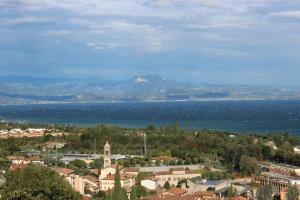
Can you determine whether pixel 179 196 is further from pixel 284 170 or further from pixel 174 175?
pixel 284 170

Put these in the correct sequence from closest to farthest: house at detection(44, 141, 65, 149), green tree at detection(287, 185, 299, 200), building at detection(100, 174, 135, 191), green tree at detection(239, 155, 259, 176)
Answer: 1. green tree at detection(287, 185, 299, 200)
2. building at detection(100, 174, 135, 191)
3. green tree at detection(239, 155, 259, 176)
4. house at detection(44, 141, 65, 149)

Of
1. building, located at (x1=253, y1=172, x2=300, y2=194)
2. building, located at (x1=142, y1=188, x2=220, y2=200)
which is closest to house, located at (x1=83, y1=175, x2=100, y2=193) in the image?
building, located at (x1=142, y1=188, x2=220, y2=200)

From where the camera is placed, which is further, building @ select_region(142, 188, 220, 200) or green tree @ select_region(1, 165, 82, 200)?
building @ select_region(142, 188, 220, 200)

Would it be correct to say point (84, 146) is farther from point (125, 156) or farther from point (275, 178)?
point (275, 178)

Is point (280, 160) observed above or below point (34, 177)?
below

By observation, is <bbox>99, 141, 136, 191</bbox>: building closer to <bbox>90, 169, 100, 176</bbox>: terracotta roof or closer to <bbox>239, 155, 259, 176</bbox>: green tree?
<bbox>90, 169, 100, 176</bbox>: terracotta roof

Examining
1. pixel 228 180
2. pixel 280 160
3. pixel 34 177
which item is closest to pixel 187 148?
pixel 280 160

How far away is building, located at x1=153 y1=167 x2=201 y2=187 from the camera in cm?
3727

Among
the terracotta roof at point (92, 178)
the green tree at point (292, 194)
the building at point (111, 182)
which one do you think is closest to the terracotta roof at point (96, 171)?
the terracotta roof at point (92, 178)

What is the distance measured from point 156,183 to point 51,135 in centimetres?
A: 2662

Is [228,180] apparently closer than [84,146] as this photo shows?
Yes

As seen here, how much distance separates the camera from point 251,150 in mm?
47344

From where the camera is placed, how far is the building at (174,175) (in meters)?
37.3

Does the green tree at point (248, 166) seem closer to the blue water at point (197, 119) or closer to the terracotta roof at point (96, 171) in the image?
the terracotta roof at point (96, 171)
